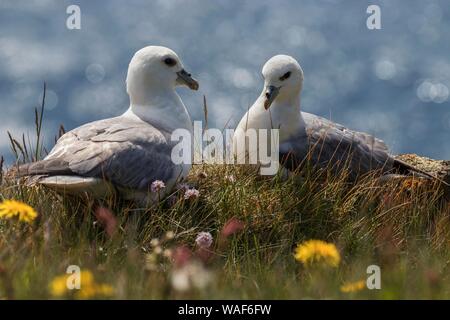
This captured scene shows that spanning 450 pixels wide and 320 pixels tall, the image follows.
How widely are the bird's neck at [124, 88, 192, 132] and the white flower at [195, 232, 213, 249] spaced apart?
1.21 metres

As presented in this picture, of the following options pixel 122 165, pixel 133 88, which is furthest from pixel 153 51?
pixel 122 165

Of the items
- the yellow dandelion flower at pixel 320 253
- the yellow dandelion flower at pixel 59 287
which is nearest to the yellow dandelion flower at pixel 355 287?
the yellow dandelion flower at pixel 320 253

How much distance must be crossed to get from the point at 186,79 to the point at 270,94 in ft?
2.55

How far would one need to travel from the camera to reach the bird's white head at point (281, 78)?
7.50 metres

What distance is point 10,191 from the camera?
6574 millimetres

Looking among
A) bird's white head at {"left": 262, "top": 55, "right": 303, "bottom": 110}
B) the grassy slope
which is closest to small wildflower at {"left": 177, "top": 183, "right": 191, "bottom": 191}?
the grassy slope

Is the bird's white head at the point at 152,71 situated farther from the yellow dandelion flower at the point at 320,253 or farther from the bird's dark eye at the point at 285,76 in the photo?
the yellow dandelion flower at the point at 320,253

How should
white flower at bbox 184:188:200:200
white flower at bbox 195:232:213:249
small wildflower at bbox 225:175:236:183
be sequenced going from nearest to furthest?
1. white flower at bbox 195:232:213:249
2. white flower at bbox 184:188:200:200
3. small wildflower at bbox 225:175:236:183

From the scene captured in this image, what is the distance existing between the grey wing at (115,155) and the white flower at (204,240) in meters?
0.62

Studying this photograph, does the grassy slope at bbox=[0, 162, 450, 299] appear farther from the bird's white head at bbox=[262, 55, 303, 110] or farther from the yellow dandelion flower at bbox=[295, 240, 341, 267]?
the bird's white head at bbox=[262, 55, 303, 110]

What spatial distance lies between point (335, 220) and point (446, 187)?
1.78 m

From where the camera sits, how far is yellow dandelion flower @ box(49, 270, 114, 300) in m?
3.61

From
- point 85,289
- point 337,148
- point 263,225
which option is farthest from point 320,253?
point 337,148
